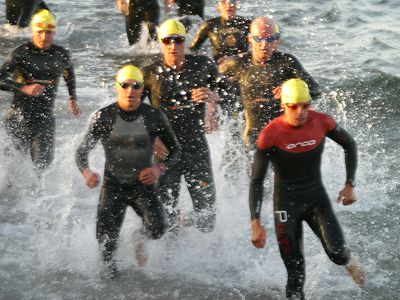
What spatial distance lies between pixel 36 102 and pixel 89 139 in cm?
219

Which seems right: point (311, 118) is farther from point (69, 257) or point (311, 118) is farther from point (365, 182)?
point (365, 182)

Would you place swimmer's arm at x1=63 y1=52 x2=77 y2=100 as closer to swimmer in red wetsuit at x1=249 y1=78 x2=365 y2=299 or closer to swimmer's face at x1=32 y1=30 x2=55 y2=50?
swimmer's face at x1=32 y1=30 x2=55 y2=50

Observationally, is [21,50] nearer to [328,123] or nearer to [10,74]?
[10,74]

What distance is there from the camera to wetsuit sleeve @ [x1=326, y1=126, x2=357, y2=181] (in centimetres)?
621

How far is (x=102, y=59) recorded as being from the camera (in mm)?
15594

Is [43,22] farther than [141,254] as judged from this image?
Yes

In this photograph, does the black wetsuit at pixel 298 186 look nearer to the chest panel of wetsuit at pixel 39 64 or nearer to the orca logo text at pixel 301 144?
the orca logo text at pixel 301 144

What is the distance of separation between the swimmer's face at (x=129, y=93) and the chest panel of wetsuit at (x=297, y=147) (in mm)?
1312

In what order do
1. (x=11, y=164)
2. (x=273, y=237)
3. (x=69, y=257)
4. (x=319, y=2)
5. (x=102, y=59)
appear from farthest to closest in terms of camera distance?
(x=319, y=2) → (x=102, y=59) → (x=11, y=164) → (x=273, y=237) → (x=69, y=257)

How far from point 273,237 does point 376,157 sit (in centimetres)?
311

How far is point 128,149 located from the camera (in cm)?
660

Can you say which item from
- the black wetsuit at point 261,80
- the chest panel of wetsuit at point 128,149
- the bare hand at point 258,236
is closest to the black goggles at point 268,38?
the black wetsuit at point 261,80

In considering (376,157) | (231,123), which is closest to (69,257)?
(231,123)

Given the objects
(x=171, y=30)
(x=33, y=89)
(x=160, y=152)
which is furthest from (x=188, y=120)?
(x=33, y=89)
